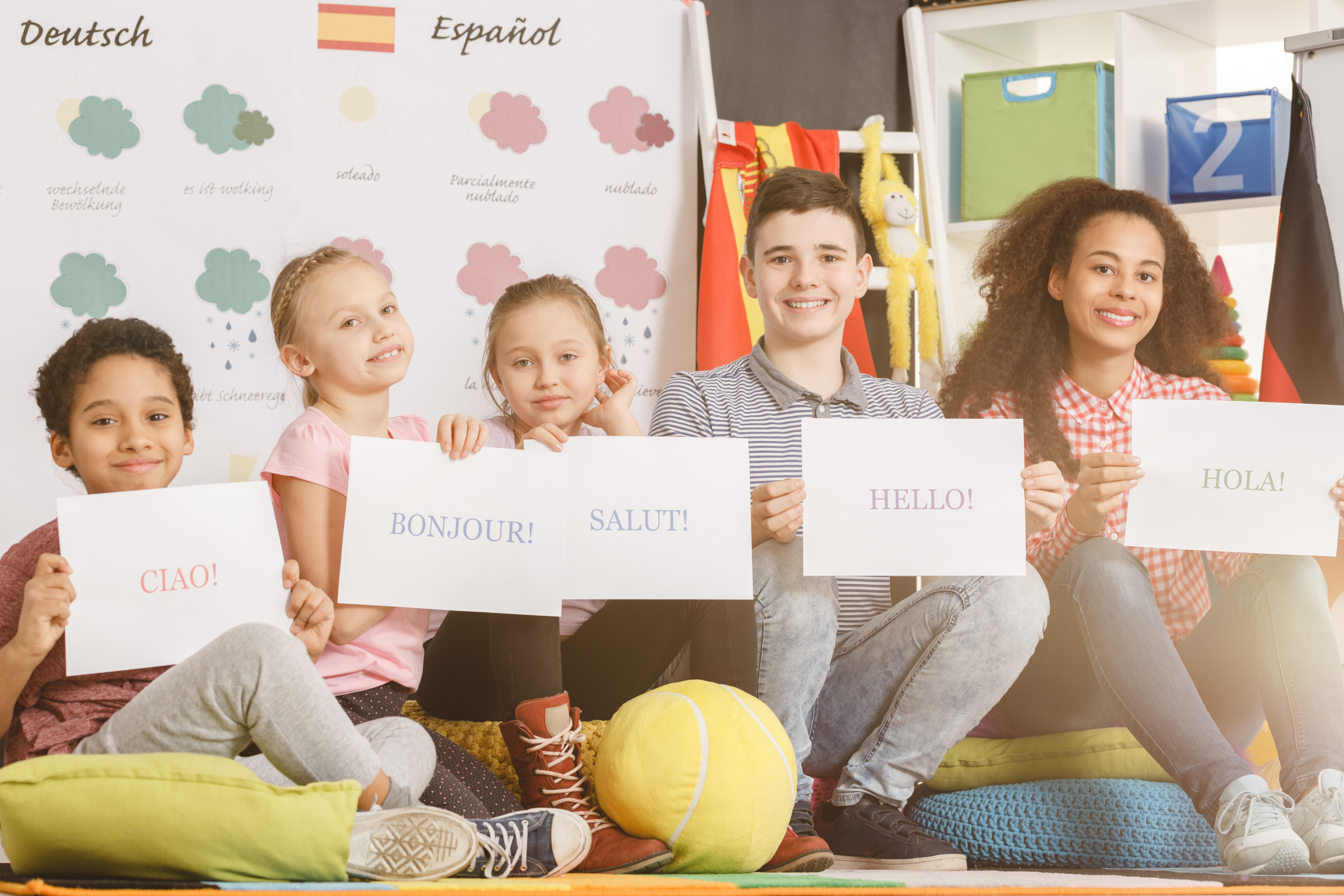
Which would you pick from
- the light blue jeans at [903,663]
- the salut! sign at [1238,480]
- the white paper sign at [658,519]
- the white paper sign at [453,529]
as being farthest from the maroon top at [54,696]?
the salut! sign at [1238,480]

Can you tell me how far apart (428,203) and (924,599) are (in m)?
1.47

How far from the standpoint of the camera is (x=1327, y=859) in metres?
1.31

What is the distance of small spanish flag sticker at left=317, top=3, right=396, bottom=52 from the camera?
245 cm

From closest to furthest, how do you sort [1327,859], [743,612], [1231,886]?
1. [1231,886]
2. [1327,859]
3. [743,612]

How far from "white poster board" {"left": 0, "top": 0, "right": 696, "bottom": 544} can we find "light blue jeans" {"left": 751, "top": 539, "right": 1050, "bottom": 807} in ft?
3.64

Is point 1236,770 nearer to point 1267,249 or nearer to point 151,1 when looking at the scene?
point 1267,249

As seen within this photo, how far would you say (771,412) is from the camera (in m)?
1.82

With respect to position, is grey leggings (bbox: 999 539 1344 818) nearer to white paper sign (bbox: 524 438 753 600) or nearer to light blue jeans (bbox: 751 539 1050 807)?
light blue jeans (bbox: 751 539 1050 807)

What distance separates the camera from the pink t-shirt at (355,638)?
4.84 feet

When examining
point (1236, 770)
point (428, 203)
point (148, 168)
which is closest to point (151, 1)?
point (148, 168)

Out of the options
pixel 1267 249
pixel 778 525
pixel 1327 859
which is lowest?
pixel 1327 859

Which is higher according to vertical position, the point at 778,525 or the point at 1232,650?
the point at 778,525

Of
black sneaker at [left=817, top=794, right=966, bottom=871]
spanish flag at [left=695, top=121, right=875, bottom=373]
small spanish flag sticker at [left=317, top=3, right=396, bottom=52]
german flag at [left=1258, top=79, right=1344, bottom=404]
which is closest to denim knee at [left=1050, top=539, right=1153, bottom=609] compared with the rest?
black sneaker at [left=817, top=794, right=966, bottom=871]

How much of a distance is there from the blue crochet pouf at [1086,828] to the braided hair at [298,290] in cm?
112
